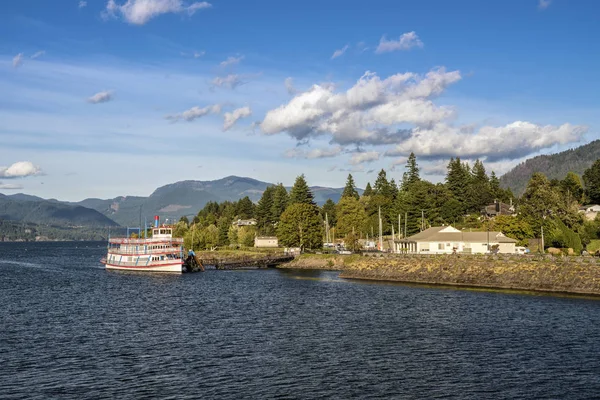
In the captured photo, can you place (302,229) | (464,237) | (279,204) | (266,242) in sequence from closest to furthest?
(464,237) < (302,229) < (266,242) < (279,204)

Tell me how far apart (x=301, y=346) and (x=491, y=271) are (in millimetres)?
48981

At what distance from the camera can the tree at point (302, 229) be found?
461 ft

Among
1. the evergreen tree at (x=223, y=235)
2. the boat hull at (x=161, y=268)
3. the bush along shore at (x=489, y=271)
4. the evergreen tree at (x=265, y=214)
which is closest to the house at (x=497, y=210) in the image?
the bush along shore at (x=489, y=271)

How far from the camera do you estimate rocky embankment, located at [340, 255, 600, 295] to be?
246ft

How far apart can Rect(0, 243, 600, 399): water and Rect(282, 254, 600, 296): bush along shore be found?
6.40m

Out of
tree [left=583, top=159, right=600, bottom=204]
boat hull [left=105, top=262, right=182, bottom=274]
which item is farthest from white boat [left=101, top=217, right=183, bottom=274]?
tree [left=583, top=159, right=600, bottom=204]

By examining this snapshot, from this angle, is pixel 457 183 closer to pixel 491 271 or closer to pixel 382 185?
pixel 382 185

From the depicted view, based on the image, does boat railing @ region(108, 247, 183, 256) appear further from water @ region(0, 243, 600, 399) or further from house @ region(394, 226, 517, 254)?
house @ region(394, 226, 517, 254)

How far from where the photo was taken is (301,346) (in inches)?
1742

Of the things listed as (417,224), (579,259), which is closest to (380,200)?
(417,224)

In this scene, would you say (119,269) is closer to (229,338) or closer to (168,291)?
(168,291)

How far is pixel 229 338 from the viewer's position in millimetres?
47344

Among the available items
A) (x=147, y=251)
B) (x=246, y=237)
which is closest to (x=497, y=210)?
(x=246, y=237)

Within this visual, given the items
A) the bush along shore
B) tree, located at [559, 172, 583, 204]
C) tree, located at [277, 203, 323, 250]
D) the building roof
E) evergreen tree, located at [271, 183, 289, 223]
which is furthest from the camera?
evergreen tree, located at [271, 183, 289, 223]
